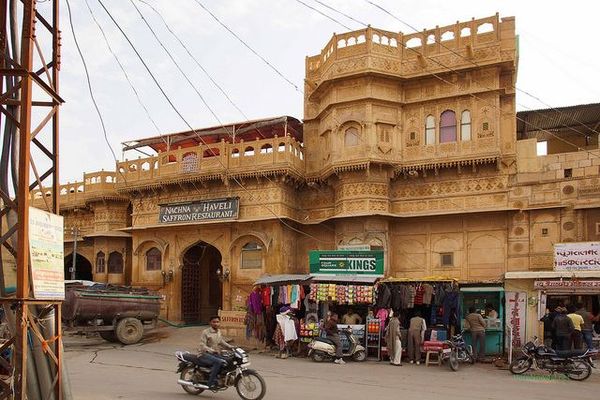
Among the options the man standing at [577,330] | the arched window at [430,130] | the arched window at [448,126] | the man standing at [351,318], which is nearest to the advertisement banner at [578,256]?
the man standing at [577,330]

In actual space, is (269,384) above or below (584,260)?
below

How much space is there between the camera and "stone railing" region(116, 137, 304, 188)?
20656 mm

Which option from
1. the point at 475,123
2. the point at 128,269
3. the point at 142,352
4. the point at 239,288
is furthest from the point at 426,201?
the point at 128,269

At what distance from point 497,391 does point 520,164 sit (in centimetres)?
1039

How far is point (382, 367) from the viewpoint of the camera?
13.4 metres

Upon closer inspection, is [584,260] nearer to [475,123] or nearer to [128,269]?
[475,123]

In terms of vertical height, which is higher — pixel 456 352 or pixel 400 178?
pixel 400 178

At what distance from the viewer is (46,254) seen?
21.1 ft

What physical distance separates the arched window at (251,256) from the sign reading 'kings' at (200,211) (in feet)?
4.10

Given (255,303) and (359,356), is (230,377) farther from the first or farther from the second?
(255,303)

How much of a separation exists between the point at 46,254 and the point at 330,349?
902 cm

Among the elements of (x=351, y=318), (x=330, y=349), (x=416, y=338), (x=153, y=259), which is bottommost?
(x=330, y=349)

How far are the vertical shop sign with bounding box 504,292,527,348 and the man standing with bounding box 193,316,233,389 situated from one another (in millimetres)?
8114

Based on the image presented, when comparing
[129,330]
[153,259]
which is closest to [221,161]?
[153,259]
